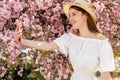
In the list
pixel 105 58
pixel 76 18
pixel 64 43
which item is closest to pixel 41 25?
pixel 64 43

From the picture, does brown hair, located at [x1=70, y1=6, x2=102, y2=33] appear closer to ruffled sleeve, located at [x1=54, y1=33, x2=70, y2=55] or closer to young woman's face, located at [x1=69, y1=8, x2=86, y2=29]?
young woman's face, located at [x1=69, y1=8, x2=86, y2=29]

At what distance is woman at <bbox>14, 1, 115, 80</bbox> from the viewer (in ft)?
15.6

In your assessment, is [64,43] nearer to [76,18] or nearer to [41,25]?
[76,18]

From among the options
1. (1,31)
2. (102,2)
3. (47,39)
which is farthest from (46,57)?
(102,2)

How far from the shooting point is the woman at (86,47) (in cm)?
475

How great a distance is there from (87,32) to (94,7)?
4.30 ft

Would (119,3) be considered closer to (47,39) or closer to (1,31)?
(47,39)

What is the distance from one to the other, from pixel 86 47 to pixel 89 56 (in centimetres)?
12

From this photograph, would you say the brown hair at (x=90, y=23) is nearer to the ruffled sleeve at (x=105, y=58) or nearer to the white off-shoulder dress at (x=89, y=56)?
the white off-shoulder dress at (x=89, y=56)

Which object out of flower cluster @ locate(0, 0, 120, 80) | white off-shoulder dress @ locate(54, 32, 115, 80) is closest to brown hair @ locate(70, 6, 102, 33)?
white off-shoulder dress @ locate(54, 32, 115, 80)

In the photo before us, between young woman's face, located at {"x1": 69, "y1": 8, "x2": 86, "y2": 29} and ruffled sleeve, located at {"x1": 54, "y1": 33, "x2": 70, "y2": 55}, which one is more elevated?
young woman's face, located at {"x1": 69, "y1": 8, "x2": 86, "y2": 29}

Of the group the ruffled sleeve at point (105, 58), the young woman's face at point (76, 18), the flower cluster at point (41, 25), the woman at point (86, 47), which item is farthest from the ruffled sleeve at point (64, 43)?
the flower cluster at point (41, 25)

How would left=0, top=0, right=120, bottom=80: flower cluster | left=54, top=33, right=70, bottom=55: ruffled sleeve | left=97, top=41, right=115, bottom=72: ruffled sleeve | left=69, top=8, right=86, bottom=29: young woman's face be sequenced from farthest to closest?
left=0, top=0, right=120, bottom=80: flower cluster → left=54, top=33, right=70, bottom=55: ruffled sleeve → left=69, top=8, right=86, bottom=29: young woman's face → left=97, top=41, right=115, bottom=72: ruffled sleeve

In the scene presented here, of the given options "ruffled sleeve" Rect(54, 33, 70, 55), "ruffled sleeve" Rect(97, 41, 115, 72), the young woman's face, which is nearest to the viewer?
"ruffled sleeve" Rect(97, 41, 115, 72)
